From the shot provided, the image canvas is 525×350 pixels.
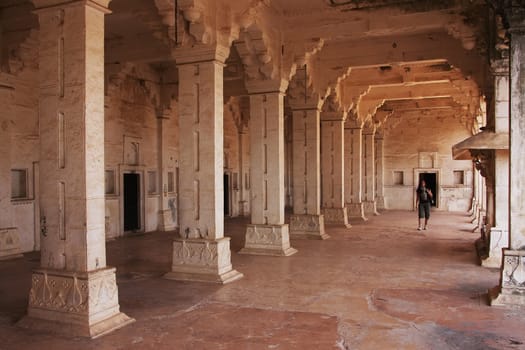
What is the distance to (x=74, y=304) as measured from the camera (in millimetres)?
5266

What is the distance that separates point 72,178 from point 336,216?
12.0m

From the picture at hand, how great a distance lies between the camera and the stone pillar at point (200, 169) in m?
8.01

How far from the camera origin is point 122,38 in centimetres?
1242

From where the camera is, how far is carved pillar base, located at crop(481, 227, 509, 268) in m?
9.40

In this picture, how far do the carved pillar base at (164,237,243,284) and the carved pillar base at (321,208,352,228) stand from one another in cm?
858

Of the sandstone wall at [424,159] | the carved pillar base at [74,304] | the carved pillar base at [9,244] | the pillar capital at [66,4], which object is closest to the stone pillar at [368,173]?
the sandstone wall at [424,159]

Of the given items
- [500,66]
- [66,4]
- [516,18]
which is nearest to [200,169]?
[66,4]

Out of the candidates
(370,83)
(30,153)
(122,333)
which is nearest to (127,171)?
(30,153)

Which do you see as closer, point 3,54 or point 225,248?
point 225,248

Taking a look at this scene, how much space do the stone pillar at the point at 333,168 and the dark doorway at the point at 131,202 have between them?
20.5 ft

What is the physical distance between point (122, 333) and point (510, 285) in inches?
202

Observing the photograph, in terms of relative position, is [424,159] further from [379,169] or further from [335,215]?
[335,215]

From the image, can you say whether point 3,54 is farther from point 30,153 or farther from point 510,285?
point 510,285

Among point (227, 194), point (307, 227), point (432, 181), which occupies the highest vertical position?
point (432, 181)
